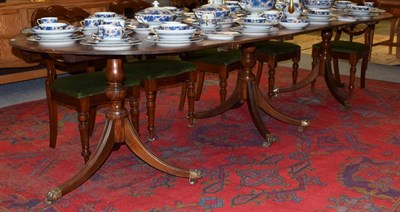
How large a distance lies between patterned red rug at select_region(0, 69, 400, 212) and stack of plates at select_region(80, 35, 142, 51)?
71cm

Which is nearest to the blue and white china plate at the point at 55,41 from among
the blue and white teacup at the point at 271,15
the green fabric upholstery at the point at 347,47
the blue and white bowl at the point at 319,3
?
the blue and white teacup at the point at 271,15

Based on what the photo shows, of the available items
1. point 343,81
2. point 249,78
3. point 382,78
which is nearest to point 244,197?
point 249,78

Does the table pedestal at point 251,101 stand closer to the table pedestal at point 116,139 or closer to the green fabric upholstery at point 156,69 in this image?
the green fabric upholstery at point 156,69

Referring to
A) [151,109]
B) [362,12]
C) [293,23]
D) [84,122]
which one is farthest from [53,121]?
[362,12]

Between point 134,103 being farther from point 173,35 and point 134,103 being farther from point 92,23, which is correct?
point 173,35

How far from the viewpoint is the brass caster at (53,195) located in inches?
91.2

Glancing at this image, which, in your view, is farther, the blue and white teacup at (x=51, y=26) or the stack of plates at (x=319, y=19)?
the stack of plates at (x=319, y=19)

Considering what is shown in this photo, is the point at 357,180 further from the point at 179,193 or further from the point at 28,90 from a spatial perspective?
the point at 28,90

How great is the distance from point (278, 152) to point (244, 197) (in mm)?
627

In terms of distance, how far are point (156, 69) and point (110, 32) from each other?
0.86 metres

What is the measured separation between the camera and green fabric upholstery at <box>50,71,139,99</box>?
2.60m

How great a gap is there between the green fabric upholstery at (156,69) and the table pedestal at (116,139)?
16.9 inches

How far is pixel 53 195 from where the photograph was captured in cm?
231

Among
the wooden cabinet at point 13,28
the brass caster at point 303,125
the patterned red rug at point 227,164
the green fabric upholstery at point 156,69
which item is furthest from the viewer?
the wooden cabinet at point 13,28
